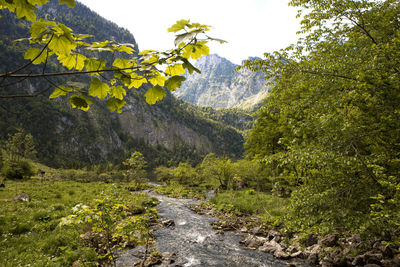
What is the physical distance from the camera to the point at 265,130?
20641 mm

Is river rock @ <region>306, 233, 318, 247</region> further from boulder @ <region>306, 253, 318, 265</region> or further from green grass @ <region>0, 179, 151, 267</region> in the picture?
green grass @ <region>0, 179, 151, 267</region>

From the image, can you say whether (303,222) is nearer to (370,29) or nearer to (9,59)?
(370,29)

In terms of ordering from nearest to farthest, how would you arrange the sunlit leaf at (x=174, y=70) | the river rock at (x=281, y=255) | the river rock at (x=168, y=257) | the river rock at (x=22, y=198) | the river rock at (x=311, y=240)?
the sunlit leaf at (x=174, y=70) < the river rock at (x=168, y=257) < the river rock at (x=281, y=255) < the river rock at (x=311, y=240) < the river rock at (x=22, y=198)

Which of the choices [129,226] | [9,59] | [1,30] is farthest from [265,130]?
[1,30]

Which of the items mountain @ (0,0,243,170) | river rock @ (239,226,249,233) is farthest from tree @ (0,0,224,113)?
mountain @ (0,0,243,170)

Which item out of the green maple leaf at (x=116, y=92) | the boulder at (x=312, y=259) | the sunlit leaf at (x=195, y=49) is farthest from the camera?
the boulder at (x=312, y=259)

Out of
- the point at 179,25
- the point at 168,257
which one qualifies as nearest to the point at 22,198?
the point at 168,257

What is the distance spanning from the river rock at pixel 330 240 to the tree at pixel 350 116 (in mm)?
3255

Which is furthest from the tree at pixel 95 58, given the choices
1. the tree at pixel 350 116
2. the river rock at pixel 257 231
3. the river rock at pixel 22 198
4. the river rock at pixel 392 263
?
the river rock at pixel 22 198

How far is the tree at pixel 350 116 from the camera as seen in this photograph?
534 centimetres

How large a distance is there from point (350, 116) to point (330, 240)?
5866mm

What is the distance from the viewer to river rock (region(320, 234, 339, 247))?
345 inches

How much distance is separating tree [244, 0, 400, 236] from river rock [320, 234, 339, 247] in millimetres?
3255

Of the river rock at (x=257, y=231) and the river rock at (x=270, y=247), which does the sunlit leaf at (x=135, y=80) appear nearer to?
the river rock at (x=270, y=247)
